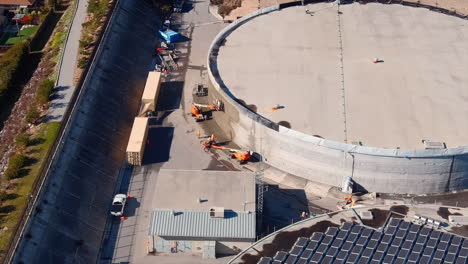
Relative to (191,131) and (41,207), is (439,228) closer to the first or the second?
(191,131)

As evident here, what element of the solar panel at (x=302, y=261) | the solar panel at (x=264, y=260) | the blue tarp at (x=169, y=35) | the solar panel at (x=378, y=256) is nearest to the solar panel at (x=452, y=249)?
the solar panel at (x=378, y=256)

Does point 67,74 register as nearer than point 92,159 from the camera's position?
No

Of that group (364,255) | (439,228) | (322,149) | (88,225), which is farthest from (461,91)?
(88,225)

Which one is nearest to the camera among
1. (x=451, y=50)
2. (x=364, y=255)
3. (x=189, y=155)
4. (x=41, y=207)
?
(x=364, y=255)

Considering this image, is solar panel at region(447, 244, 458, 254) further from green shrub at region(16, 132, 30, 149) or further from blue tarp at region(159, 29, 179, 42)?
blue tarp at region(159, 29, 179, 42)

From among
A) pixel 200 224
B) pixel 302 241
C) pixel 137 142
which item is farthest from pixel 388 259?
pixel 137 142

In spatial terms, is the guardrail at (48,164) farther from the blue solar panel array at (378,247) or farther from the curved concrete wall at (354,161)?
the blue solar panel array at (378,247)

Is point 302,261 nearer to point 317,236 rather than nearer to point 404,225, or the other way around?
point 317,236
